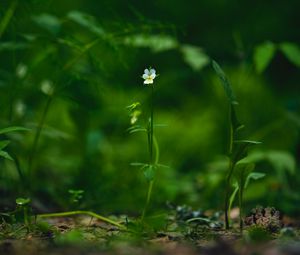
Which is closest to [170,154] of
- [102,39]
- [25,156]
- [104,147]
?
[104,147]

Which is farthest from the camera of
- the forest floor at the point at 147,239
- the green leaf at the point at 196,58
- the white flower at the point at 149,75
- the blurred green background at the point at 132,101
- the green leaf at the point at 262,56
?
the green leaf at the point at 196,58

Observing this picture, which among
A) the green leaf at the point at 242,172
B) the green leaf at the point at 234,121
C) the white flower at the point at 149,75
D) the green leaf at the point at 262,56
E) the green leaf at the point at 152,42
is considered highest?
the green leaf at the point at 152,42

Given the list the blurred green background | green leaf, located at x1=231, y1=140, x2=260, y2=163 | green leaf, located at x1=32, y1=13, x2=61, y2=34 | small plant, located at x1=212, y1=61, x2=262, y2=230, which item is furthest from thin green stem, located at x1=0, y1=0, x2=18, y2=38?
green leaf, located at x1=231, y1=140, x2=260, y2=163

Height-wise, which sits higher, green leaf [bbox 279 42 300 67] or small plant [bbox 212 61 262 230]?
green leaf [bbox 279 42 300 67]

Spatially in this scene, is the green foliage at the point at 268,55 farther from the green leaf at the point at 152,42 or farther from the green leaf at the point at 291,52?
the green leaf at the point at 152,42

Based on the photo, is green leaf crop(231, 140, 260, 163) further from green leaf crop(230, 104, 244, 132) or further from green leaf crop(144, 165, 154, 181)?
green leaf crop(144, 165, 154, 181)

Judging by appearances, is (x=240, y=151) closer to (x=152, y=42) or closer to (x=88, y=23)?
(x=88, y=23)

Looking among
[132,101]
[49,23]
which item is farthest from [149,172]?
[49,23]

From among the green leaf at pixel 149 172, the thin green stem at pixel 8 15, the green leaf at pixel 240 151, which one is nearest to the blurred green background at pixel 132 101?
the thin green stem at pixel 8 15
